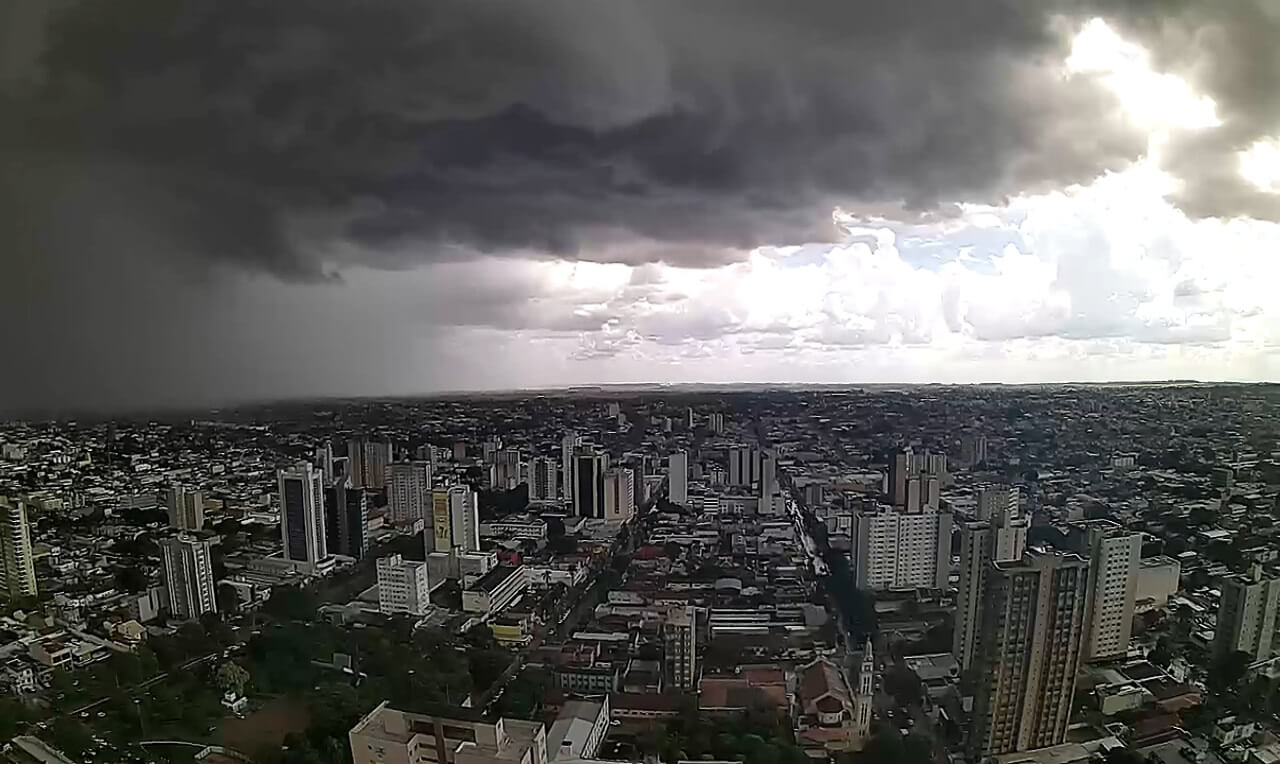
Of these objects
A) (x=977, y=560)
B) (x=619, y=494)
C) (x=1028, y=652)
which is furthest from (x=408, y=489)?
(x=1028, y=652)

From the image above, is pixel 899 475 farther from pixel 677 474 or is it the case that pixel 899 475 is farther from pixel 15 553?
pixel 15 553

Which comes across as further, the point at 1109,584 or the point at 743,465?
the point at 743,465

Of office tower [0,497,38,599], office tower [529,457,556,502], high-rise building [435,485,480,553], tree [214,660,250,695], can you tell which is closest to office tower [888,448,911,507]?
office tower [529,457,556,502]

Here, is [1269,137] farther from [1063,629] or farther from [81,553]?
[81,553]

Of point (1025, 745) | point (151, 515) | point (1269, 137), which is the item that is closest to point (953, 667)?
point (1025, 745)

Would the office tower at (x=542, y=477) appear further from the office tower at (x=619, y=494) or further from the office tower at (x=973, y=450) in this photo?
the office tower at (x=973, y=450)

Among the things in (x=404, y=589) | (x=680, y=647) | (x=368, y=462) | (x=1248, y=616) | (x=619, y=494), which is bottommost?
(x=680, y=647)

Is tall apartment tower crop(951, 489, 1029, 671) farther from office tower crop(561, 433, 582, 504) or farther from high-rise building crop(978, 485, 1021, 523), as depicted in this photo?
office tower crop(561, 433, 582, 504)
